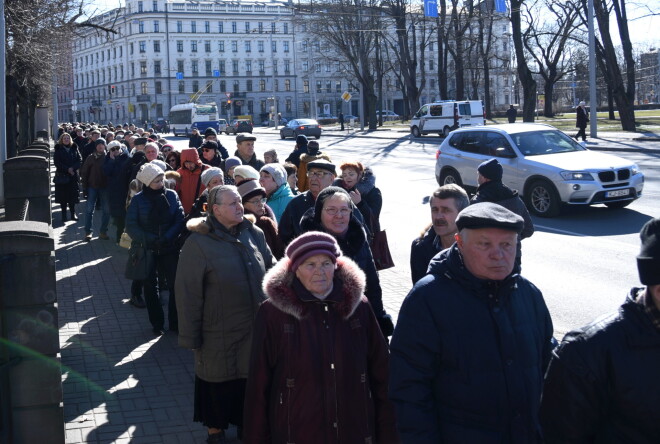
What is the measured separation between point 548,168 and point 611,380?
13409 millimetres

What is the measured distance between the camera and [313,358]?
3785mm

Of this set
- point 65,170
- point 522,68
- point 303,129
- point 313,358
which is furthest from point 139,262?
point 303,129

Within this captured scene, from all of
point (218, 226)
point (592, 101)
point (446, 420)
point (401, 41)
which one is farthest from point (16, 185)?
point (401, 41)

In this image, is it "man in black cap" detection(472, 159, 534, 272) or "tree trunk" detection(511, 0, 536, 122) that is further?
"tree trunk" detection(511, 0, 536, 122)

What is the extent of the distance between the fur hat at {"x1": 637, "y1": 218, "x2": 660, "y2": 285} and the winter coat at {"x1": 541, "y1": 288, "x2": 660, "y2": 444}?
0.10 meters

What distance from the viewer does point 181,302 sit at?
5.20 m

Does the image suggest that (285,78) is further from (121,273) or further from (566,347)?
(566,347)

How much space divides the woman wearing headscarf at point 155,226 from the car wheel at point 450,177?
35.9 feet

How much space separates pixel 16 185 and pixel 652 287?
8016 millimetres

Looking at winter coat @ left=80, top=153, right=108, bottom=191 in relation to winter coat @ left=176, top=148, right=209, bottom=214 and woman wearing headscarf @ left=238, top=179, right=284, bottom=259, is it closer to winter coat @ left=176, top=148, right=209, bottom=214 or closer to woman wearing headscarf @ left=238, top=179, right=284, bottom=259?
winter coat @ left=176, top=148, right=209, bottom=214

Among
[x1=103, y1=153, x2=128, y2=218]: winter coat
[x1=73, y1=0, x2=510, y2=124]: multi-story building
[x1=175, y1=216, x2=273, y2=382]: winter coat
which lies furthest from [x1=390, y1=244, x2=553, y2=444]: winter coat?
[x1=73, y1=0, x2=510, y2=124]: multi-story building

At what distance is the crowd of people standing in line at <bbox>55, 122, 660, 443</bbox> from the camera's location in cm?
266

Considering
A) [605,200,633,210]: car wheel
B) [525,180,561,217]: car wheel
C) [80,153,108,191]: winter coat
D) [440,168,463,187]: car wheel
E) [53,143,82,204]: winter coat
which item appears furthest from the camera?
[440,168,463,187]: car wheel

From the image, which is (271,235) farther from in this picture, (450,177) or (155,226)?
(450,177)
